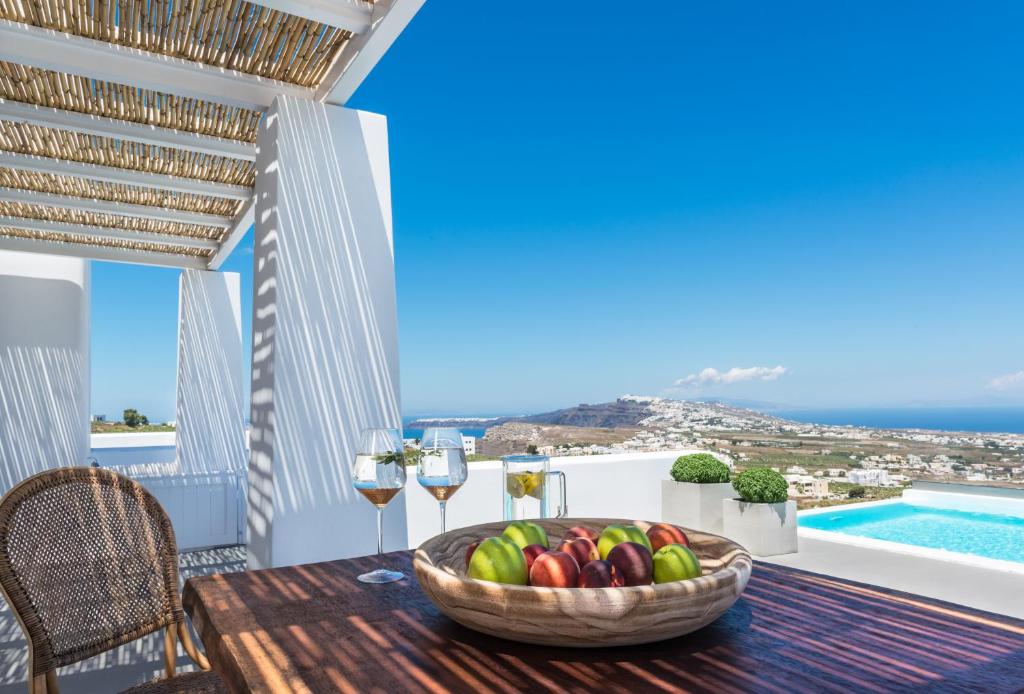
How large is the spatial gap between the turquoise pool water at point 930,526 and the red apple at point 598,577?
22.7ft

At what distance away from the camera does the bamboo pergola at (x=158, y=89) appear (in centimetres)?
271

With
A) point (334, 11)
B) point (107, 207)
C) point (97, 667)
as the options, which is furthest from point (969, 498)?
point (107, 207)

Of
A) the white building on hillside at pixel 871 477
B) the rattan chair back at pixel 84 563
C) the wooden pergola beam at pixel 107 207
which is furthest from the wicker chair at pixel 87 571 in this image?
the white building on hillside at pixel 871 477

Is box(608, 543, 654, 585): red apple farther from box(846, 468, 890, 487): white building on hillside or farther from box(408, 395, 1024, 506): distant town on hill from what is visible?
box(846, 468, 890, 487): white building on hillside

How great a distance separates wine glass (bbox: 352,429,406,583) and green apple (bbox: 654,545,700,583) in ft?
1.61

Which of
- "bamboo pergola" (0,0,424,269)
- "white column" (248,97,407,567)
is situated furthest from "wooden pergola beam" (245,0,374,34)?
"white column" (248,97,407,567)

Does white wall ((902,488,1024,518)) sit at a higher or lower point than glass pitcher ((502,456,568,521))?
lower

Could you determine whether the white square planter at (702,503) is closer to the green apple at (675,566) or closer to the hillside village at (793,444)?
the hillside village at (793,444)

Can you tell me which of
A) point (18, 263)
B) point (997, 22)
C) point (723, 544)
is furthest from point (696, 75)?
point (723, 544)

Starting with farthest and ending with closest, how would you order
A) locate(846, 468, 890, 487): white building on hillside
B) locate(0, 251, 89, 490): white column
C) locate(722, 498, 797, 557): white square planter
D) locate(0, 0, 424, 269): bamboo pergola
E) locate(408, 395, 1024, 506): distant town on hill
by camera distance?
locate(846, 468, 890, 487): white building on hillside
locate(408, 395, 1024, 506): distant town on hill
locate(0, 251, 89, 490): white column
locate(722, 498, 797, 557): white square planter
locate(0, 0, 424, 269): bamboo pergola

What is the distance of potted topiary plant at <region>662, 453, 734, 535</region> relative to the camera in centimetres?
545

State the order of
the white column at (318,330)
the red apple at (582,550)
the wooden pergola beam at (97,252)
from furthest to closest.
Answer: the wooden pergola beam at (97,252) → the white column at (318,330) → the red apple at (582,550)

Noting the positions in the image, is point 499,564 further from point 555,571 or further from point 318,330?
point 318,330

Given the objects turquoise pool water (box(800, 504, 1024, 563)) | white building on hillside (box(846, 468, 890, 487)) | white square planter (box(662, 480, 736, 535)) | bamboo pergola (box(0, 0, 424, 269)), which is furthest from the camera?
white building on hillside (box(846, 468, 890, 487))
